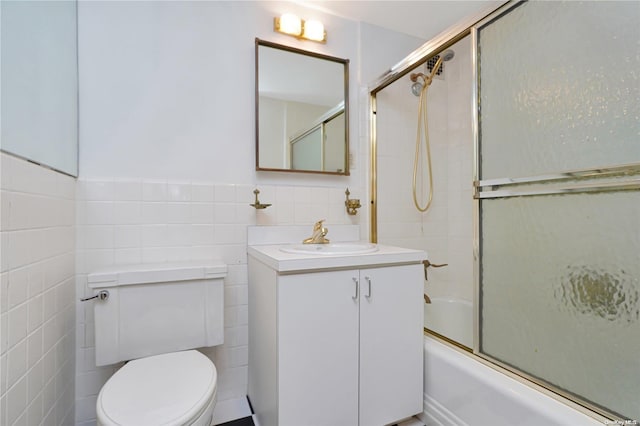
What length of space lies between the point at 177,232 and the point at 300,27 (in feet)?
4.41

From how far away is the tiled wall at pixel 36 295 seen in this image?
0.84 metres

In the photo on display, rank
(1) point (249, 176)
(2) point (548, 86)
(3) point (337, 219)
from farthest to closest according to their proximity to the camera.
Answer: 1. (3) point (337, 219)
2. (1) point (249, 176)
3. (2) point (548, 86)

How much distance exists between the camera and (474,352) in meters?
1.31

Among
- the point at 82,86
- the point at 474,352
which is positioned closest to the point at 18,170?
the point at 82,86

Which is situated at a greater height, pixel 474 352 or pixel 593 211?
pixel 593 211

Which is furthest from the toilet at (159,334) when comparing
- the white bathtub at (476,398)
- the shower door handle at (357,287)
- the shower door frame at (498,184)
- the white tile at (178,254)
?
the shower door frame at (498,184)

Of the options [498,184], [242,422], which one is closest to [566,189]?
[498,184]

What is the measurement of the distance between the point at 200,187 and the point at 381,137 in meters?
1.19

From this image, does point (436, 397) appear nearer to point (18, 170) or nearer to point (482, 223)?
point (482, 223)

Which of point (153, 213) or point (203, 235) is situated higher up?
point (153, 213)

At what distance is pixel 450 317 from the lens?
2.13 meters

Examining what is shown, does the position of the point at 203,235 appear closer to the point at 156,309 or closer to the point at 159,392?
the point at 156,309

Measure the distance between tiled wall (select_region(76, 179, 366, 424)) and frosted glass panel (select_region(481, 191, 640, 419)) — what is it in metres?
1.01

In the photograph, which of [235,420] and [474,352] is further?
[235,420]
